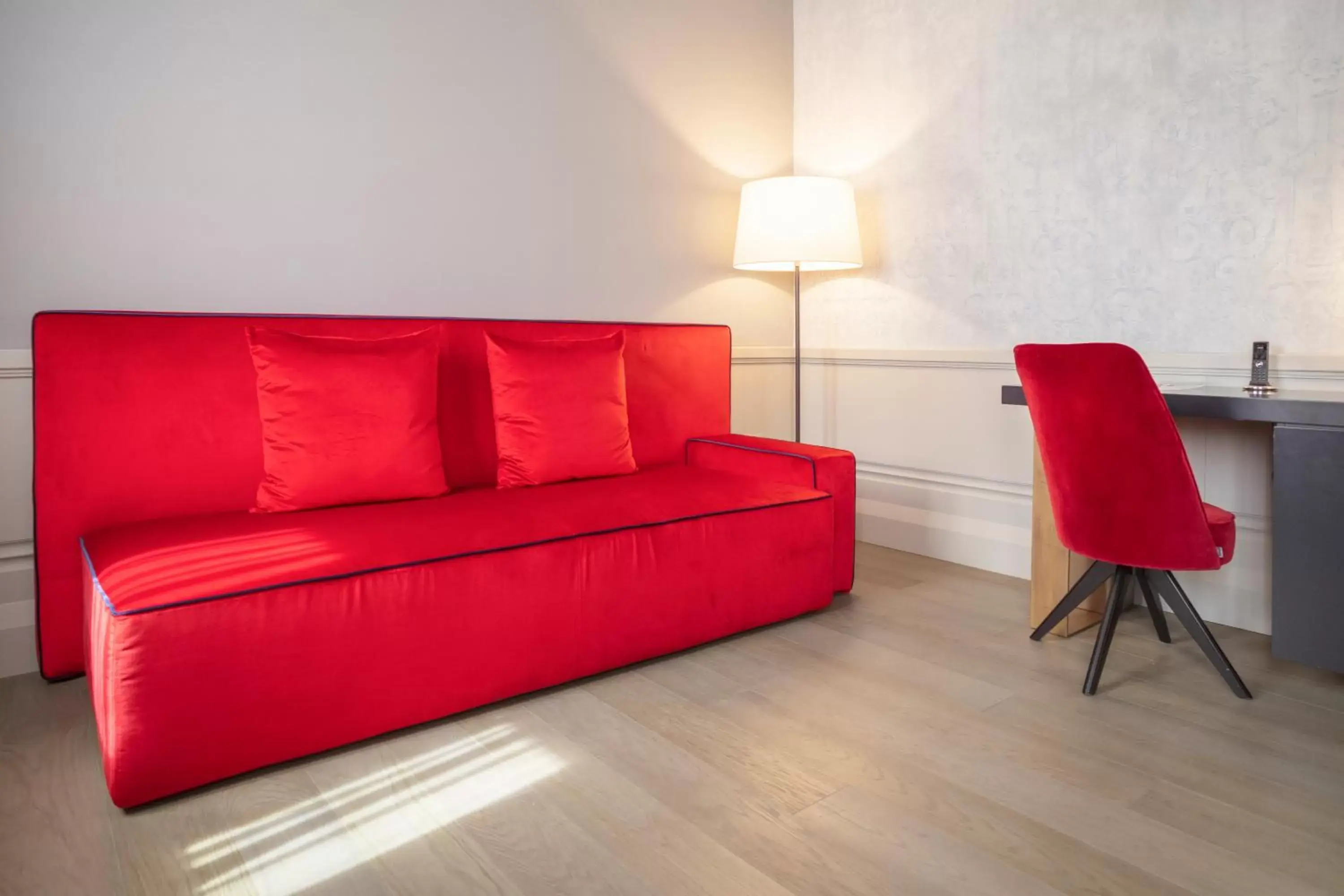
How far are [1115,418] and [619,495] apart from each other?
1.21 meters

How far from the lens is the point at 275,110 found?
250 centimetres

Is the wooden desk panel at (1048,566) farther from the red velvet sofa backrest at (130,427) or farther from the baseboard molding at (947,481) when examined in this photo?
the red velvet sofa backrest at (130,427)

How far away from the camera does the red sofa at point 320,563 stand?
161 cm

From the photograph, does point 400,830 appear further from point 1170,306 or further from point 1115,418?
point 1170,306

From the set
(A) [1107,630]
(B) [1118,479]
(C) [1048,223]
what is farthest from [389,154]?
(A) [1107,630]

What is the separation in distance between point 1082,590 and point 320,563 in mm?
1773

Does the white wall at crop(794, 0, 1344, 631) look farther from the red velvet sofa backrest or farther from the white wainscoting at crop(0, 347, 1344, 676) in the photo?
the red velvet sofa backrest

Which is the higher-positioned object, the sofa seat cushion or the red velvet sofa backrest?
the red velvet sofa backrest

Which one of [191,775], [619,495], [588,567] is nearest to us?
[191,775]

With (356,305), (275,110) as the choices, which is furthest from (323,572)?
(275,110)

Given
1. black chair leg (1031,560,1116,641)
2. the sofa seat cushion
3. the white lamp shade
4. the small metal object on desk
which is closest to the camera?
the sofa seat cushion

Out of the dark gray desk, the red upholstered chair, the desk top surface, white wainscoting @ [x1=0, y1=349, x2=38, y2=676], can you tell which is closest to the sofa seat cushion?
white wainscoting @ [x1=0, y1=349, x2=38, y2=676]

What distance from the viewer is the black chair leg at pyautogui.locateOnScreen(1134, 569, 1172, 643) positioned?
2199 millimetres

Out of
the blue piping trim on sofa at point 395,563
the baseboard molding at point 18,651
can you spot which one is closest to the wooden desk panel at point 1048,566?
the blue piping trim on sofa at point 395,563
